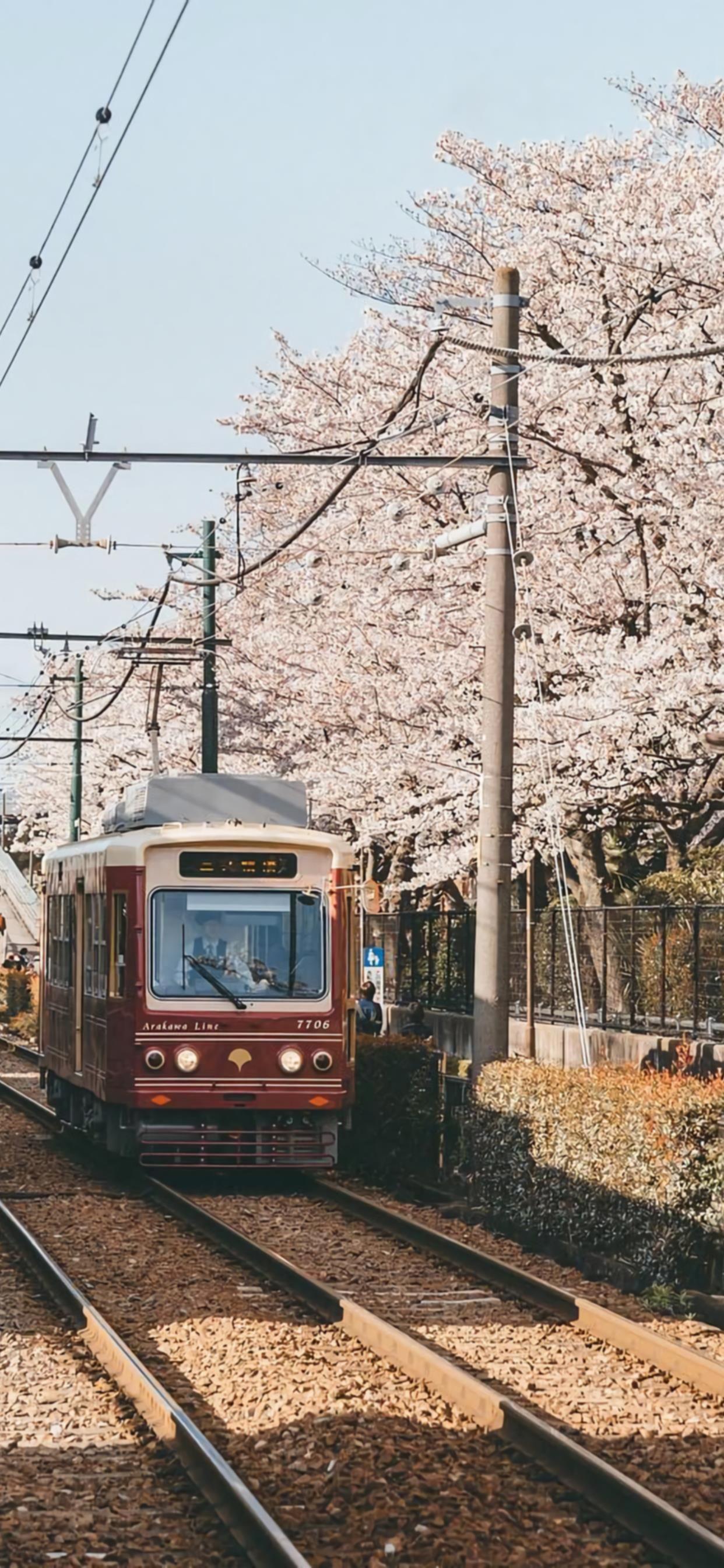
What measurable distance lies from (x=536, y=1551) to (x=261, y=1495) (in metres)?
1.09

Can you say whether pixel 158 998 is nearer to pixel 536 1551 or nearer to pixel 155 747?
pixel 536 1551

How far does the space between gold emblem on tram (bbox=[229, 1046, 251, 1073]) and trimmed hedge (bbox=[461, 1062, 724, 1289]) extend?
194cm

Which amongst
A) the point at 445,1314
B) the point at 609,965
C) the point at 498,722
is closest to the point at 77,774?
the point at 609,965

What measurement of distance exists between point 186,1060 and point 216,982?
2.14 feet

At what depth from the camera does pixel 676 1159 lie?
10.9 meters

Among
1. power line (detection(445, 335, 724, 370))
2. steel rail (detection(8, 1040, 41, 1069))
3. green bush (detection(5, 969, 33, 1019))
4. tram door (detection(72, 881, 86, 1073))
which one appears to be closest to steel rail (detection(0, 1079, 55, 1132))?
tram door (detection(72, 881, 86, 1073))

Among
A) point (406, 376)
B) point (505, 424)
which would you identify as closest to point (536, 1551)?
point (505, 424)

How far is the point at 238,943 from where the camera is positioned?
621 inches

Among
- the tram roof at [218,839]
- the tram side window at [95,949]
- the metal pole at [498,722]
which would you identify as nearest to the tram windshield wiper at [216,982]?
the tram roof at [218,839]

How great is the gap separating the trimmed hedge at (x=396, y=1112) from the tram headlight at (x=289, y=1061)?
68.7 inches

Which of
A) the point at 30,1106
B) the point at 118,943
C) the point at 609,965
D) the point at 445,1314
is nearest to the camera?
the point at 445,1314

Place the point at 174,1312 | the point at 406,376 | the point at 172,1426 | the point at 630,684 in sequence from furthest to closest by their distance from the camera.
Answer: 1. the point at 406,376
2. the point at 630,684
3. the point at 174,1312
4. the point at 172,1426

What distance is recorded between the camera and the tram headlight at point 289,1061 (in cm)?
1567

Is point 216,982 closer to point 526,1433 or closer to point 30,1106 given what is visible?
point 526,1433
